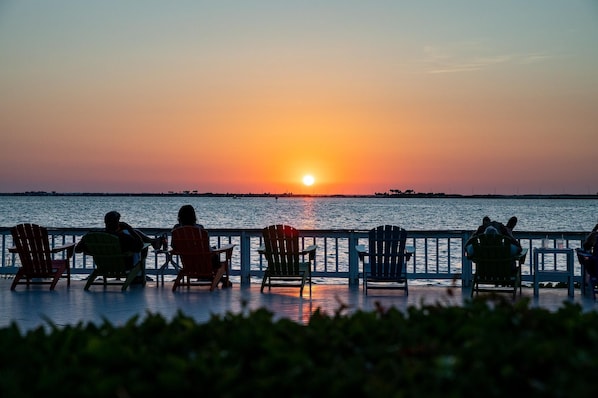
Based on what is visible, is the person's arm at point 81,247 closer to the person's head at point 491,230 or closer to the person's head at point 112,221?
the person's head at point 112,221

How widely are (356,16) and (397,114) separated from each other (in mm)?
9243

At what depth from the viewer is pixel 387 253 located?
34.0ft

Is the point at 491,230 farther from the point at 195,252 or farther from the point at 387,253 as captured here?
the point at 195,252

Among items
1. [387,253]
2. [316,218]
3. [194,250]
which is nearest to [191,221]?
[194,250]

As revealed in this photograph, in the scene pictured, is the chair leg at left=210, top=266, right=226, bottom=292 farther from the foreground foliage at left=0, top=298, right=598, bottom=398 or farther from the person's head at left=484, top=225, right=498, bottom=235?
the foreground foliage at left=0, top=298, right=598, bottom=398

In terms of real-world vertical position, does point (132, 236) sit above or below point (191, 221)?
below

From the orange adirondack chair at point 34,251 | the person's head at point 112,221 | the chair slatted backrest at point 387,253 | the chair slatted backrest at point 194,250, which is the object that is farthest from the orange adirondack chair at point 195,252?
the chair slatted backrest at point 387,253

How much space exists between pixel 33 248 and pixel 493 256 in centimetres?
637

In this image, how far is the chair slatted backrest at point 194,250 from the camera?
1021 cm

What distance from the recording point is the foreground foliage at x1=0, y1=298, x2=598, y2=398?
7.63 ft

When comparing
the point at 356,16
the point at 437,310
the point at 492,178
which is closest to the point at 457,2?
the point at 356,16

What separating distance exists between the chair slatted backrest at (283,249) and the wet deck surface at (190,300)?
37 centimetres

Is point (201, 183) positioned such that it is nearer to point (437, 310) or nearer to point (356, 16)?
point (356, 16)

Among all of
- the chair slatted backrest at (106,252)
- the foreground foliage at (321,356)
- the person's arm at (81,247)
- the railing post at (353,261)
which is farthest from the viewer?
the railing post at (353,261)
